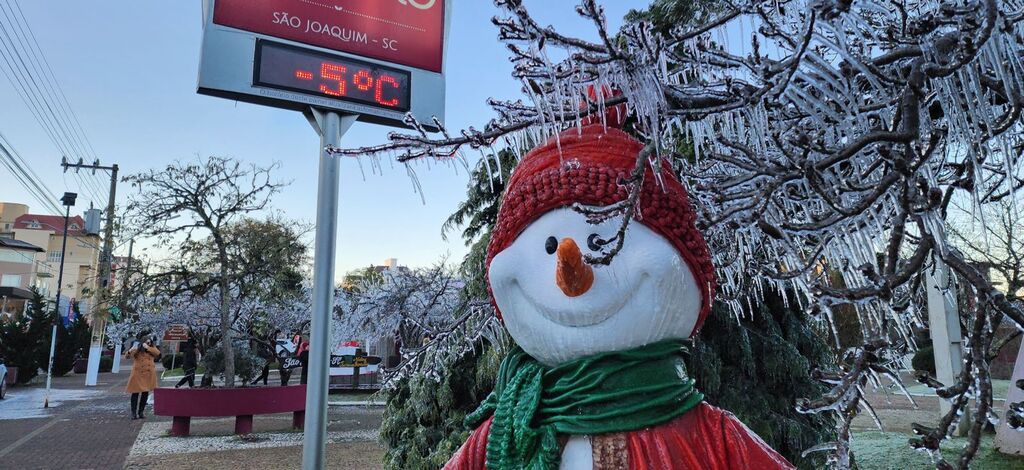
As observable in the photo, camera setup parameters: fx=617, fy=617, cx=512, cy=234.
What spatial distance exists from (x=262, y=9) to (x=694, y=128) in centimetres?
372

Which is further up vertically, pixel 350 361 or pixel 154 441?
pixel 350 361

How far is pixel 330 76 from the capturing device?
429 cm

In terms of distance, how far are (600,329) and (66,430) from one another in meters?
11.0

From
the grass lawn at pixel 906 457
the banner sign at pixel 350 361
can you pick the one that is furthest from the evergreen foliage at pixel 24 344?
the grass lawn at pixel 906 457

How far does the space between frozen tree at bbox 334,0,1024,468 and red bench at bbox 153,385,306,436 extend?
8099mm

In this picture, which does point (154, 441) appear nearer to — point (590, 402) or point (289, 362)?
point (289, 362)

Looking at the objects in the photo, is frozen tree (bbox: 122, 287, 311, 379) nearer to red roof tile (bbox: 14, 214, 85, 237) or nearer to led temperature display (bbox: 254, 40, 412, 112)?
led temperature display (bbox: 254, 40, 412, 112)

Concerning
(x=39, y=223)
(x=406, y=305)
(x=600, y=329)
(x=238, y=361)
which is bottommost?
(x=238, y=361)

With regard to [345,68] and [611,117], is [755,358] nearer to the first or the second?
[611,117]

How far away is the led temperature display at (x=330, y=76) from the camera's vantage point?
414 cm

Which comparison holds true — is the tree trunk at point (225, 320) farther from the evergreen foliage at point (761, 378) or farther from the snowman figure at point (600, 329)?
the snowman figure at point (600, 329)

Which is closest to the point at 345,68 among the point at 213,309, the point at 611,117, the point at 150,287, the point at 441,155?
the point at 611,117

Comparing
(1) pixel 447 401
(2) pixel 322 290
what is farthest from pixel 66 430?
(1) pixel 447 401

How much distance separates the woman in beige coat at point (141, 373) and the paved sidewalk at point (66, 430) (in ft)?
1.14
